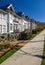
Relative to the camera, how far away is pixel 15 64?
8414 mm

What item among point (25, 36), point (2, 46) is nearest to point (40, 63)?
point (2, 46)

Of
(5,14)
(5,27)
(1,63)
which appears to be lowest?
(1,63)

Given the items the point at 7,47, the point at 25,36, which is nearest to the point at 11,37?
the point at 25,36

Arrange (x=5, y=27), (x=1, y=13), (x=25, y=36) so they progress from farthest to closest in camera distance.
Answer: (x=5, y=27)
(x=1, y=13)
(x=25, y=36)

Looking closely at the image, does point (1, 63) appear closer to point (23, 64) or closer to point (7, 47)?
point (23, 64)

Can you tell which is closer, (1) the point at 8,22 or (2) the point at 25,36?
(2) the point at 25,36

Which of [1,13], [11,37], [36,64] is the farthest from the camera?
[1,13]

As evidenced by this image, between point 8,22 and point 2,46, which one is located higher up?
point 8,22

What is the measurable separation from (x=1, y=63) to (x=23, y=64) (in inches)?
55.8

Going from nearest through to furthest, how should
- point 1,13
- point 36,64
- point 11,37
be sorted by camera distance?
point 36,64 < point 11,37 < point 1,13

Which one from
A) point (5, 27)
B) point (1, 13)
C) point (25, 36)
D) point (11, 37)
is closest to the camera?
point (11, 37)

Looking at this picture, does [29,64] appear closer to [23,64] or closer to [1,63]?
[23,64]

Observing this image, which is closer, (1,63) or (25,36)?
(1,63)

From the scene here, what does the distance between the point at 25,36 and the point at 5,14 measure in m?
8.92
